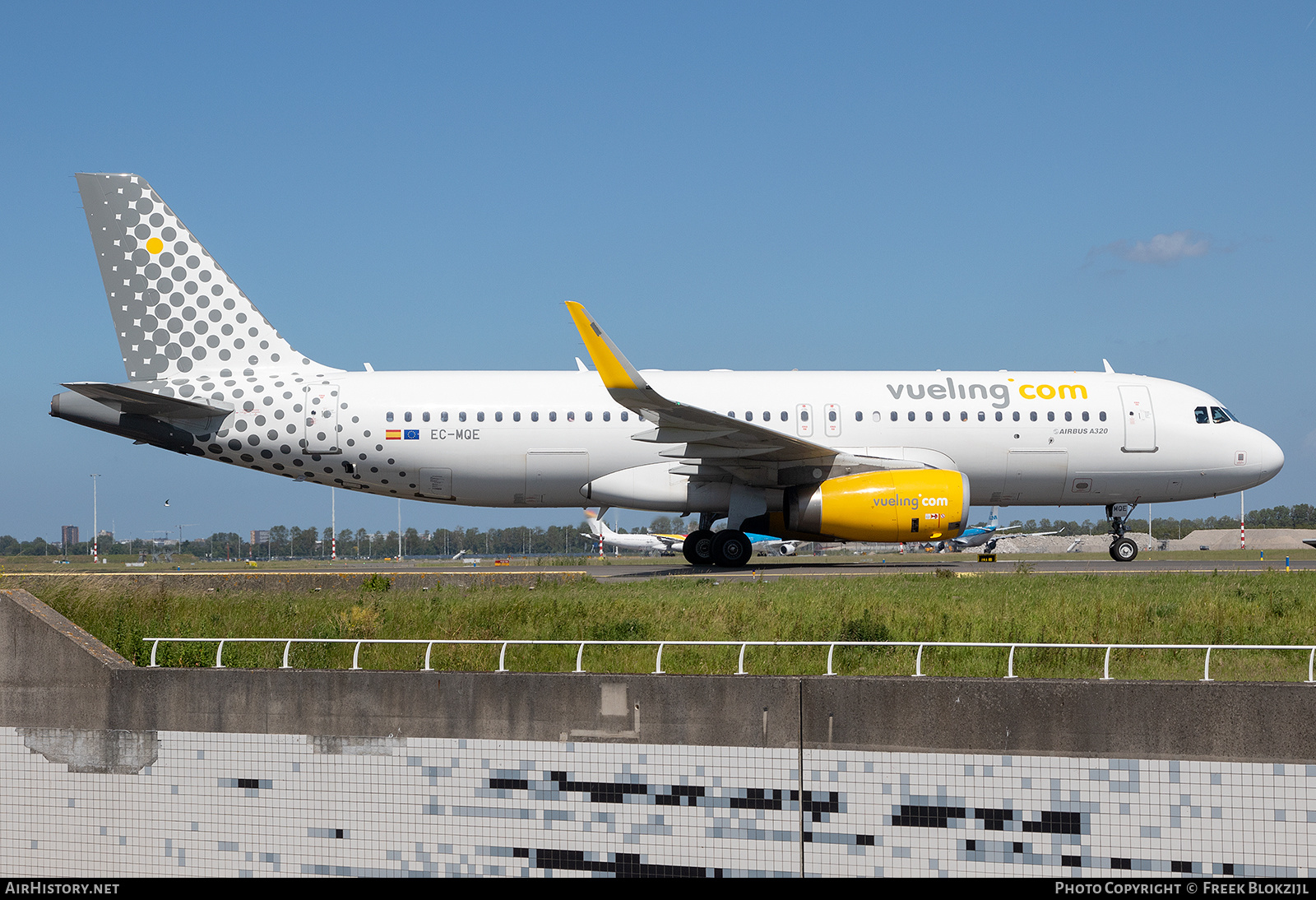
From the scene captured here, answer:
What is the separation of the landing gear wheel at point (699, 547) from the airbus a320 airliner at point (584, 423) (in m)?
0.09

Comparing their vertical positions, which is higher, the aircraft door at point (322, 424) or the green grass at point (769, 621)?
the aircraft door at point (322, 424)

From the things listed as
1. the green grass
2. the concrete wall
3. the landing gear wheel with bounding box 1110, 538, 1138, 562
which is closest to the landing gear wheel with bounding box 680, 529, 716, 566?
the green grass

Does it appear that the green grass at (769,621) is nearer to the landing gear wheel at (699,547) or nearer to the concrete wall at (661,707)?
the concrete wall at (661,707)

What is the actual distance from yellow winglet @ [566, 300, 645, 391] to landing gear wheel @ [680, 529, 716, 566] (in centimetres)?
505

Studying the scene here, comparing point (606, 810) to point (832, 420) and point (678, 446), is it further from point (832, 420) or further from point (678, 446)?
point (832, 420)

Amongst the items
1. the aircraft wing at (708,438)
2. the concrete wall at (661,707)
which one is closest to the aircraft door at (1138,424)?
the aircraft wing at (708,438)

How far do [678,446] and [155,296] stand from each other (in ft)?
41.0

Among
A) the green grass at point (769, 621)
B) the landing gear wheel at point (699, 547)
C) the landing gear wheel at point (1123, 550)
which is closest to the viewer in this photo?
the green grass at point (769, 621)

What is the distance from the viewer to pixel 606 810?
10.5m

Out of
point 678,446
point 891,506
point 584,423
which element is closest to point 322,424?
point 584,423

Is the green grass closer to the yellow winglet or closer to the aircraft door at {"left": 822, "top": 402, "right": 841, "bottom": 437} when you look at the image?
the yellow winglet

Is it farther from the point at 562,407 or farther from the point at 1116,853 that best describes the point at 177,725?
the point at 562,407

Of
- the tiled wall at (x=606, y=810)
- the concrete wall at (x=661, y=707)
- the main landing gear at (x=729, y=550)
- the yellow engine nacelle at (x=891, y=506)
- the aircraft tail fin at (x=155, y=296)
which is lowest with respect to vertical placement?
the tiled wall at (x=606, y=810)

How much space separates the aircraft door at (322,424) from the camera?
83.3ft
